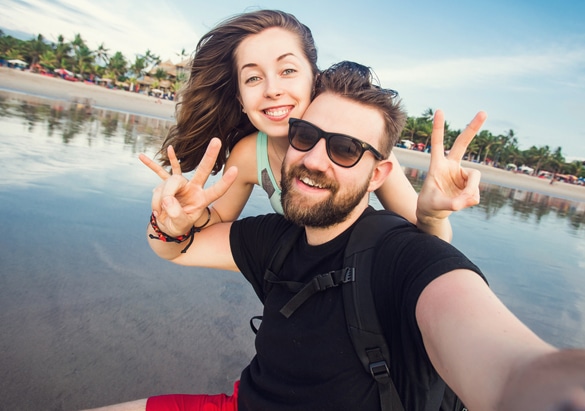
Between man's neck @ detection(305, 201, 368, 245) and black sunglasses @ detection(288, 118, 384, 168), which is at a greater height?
black sunglasses @ detection(288, 118, 384, 168)

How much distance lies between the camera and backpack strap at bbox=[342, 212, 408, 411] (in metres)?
1.36

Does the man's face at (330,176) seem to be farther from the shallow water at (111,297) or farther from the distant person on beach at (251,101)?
the shallow water at (111,297)

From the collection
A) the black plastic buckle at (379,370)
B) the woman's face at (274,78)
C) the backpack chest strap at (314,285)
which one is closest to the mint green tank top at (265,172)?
the woman's face at (274,78)

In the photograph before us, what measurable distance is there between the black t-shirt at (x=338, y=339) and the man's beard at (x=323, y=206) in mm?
99

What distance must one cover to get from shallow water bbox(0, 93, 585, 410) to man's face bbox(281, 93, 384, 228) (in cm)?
155

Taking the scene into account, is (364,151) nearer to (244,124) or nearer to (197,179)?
(197,179)

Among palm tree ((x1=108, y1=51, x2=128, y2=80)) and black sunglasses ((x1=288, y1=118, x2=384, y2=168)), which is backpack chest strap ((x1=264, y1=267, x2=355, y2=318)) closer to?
black sunglasses ((x1=288, y1=118, x2=384, y2=168))

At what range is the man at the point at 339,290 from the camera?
0.99 metres

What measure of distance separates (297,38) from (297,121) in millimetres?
997

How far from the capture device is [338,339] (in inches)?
59.4

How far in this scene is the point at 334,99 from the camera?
2.12 m

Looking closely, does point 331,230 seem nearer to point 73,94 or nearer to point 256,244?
point 256,244

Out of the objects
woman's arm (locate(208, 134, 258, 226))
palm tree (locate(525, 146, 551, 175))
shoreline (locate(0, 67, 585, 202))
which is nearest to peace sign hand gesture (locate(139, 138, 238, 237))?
woman's arm (locate(208, 134, 258, 226))

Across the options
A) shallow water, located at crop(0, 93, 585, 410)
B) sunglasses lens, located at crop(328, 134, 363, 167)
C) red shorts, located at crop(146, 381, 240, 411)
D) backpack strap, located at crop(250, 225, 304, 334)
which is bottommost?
shallow water, located at crop(0, 93, 585, 410)
